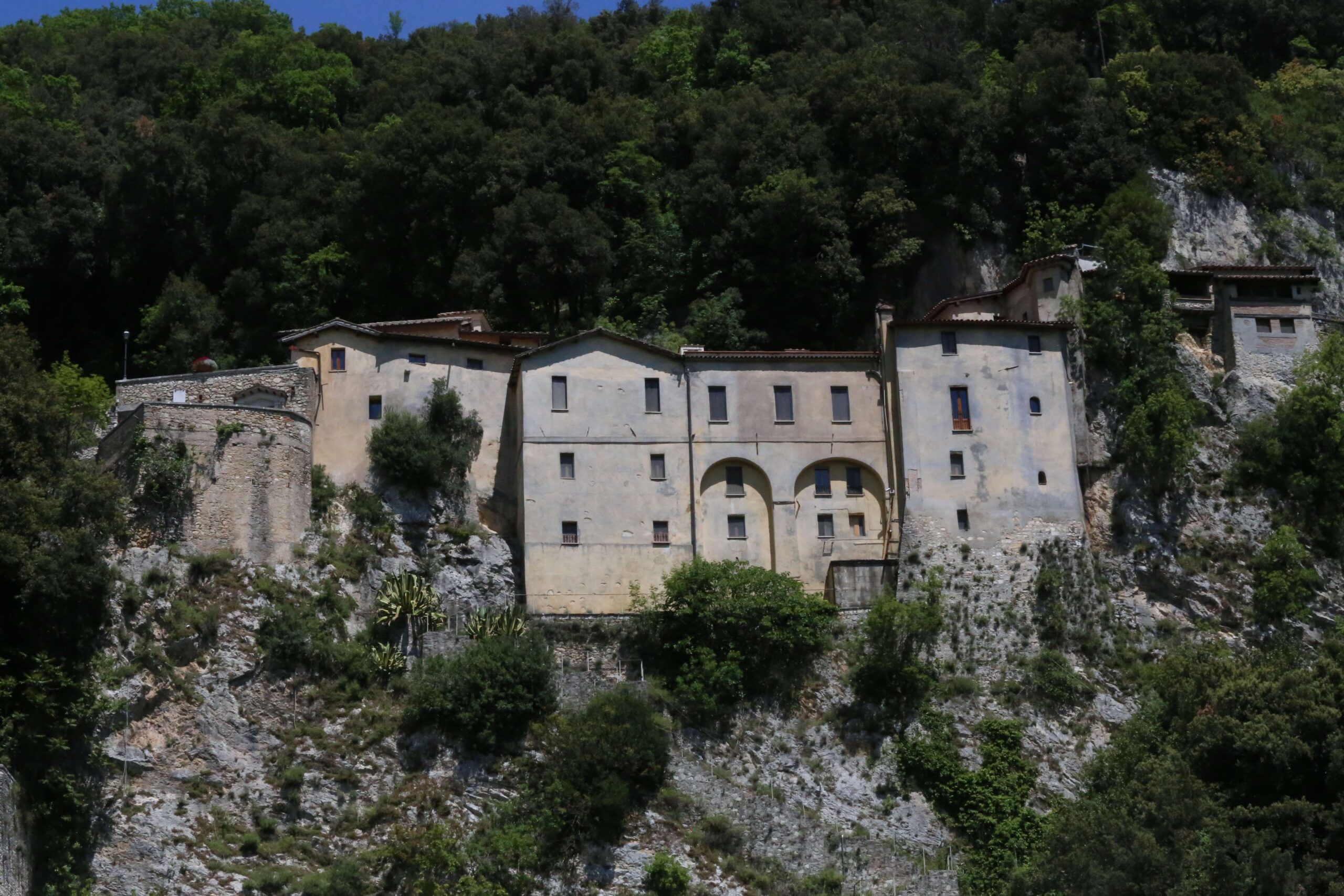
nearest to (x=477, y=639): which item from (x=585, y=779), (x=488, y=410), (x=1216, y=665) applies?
(x=585, y=779)

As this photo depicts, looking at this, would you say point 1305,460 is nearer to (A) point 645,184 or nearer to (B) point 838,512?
(B) point 838,512

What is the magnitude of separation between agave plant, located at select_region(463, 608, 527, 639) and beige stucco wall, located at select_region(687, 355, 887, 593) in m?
6.43

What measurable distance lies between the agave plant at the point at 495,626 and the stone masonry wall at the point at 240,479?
16.7 feet

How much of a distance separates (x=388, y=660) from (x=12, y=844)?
Answer: 33.9 feet

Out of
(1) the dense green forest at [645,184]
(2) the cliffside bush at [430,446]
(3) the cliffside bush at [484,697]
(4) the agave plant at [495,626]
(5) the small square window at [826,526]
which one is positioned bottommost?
(3) the cliffside bush at [484,697]

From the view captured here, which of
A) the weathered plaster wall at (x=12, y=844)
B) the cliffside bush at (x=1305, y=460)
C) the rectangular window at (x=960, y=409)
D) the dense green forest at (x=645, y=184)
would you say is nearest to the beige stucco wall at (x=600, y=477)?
the dense green forest at (x=645, y=184)

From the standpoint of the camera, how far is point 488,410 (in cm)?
5331

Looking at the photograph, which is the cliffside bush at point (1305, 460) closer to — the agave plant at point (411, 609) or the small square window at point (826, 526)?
the small square window at point (826, 526)

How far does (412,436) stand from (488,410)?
3.10 meters

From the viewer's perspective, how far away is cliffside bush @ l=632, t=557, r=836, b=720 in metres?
46.9

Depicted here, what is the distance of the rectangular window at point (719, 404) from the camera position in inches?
2067

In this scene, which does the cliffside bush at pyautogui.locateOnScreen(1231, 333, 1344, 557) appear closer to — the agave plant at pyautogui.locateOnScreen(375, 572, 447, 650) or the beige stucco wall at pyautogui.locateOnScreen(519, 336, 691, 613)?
the beige stucco wall at pyautogui.locateOnScreen(519, 336, 691, 613)

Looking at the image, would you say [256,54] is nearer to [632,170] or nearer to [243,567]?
[632,170]

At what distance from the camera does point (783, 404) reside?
52.9m
